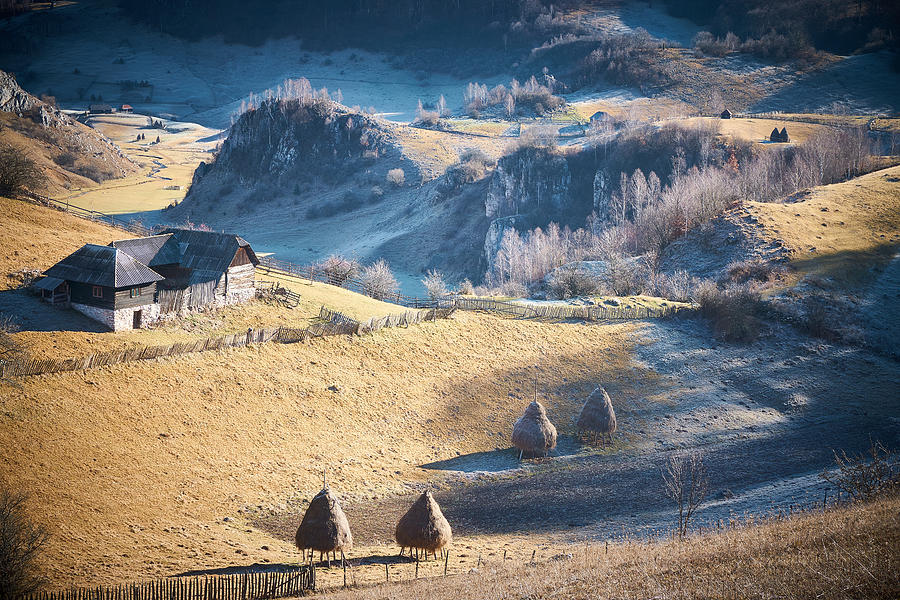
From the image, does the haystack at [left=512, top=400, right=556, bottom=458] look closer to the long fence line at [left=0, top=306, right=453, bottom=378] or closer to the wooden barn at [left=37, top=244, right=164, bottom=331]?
the long fence line at [left=0, top=306, right=453, bottom=378]

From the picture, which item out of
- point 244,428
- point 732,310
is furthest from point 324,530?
point 732,310

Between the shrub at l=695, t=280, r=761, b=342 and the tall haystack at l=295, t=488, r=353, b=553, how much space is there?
41.2m

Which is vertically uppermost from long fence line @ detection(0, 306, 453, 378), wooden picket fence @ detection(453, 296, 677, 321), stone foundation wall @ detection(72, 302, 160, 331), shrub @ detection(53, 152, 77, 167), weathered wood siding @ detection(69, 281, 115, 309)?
shrub @ detection(53, 152, 77, 167)

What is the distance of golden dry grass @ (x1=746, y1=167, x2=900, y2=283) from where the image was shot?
7356cm

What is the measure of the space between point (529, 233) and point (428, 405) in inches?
2561

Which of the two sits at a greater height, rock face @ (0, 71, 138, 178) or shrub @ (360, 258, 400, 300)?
rock face @ (0, 71, 138, 178)

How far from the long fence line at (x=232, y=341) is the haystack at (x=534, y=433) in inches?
546

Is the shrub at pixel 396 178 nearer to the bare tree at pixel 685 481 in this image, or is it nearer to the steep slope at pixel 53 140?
the steep slope at pixel 53 140

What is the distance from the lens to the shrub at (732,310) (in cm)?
6256

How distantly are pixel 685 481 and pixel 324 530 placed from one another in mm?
19975

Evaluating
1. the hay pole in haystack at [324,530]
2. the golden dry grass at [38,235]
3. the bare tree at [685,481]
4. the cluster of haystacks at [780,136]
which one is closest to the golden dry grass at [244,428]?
the hay pole in haystack at [324,530]

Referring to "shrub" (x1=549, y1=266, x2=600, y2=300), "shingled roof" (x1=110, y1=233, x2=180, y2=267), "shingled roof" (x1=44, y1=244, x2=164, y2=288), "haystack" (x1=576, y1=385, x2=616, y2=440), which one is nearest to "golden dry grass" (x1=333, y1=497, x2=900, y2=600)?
"haystack" (x1=576, y1=385, x2=616, y2=440)

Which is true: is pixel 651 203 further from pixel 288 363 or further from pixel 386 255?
pixel 288 363

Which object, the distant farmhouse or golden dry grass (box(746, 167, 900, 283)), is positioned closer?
the distant farmhouse
